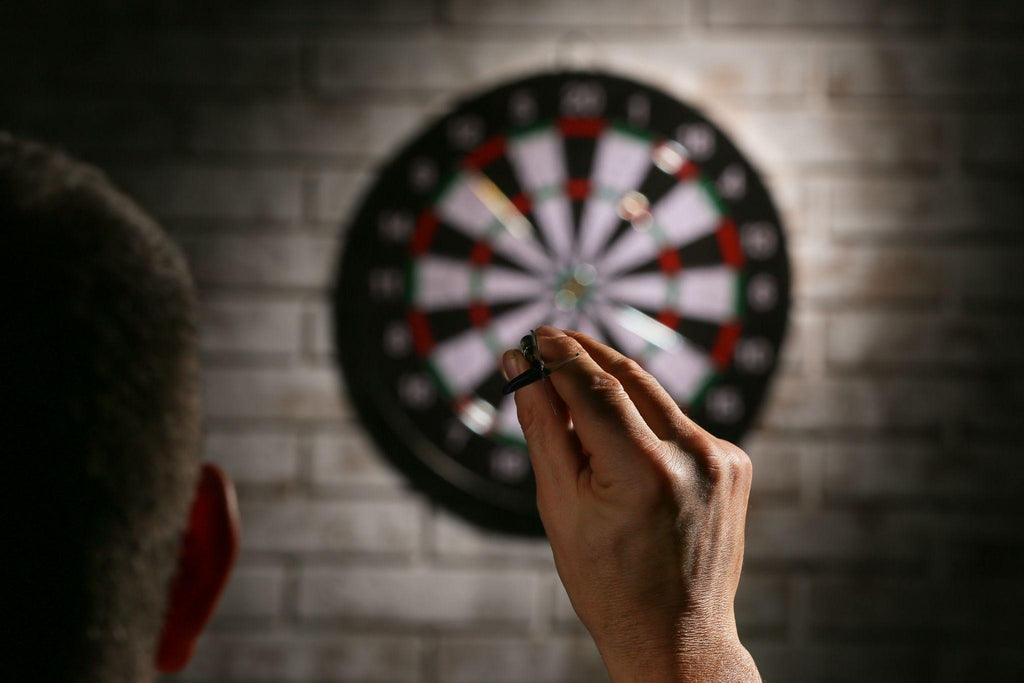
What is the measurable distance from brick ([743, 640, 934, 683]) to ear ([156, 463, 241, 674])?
4.99 ft

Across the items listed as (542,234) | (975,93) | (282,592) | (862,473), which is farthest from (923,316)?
(282,592)

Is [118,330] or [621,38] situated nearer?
[118,330]

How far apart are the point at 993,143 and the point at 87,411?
2028 millimetres

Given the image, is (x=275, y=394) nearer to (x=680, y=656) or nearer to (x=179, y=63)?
(x=179, y=63)

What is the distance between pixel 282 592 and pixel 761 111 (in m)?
→ 1.62

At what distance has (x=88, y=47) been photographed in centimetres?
184

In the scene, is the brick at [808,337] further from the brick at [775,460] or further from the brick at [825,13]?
the brick at [825,13]

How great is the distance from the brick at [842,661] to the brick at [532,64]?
1318 mm

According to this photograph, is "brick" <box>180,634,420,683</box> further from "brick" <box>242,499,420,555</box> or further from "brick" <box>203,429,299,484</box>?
"brick" <box>203,429,299,484</box>

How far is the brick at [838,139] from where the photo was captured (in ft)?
6.00

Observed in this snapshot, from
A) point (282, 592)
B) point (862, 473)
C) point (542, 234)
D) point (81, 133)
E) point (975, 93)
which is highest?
point (975, 93)

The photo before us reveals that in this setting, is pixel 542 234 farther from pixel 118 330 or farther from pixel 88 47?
pixel 118 330

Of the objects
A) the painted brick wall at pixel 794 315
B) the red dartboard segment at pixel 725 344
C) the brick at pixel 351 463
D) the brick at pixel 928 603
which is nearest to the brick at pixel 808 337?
the painted brick wall at pixel 794 315

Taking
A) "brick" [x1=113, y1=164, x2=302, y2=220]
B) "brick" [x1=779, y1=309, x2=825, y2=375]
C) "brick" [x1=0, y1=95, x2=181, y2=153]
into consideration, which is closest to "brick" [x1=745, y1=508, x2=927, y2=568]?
"brick" [x1=779, y1=309, x2=825, y2=375]
